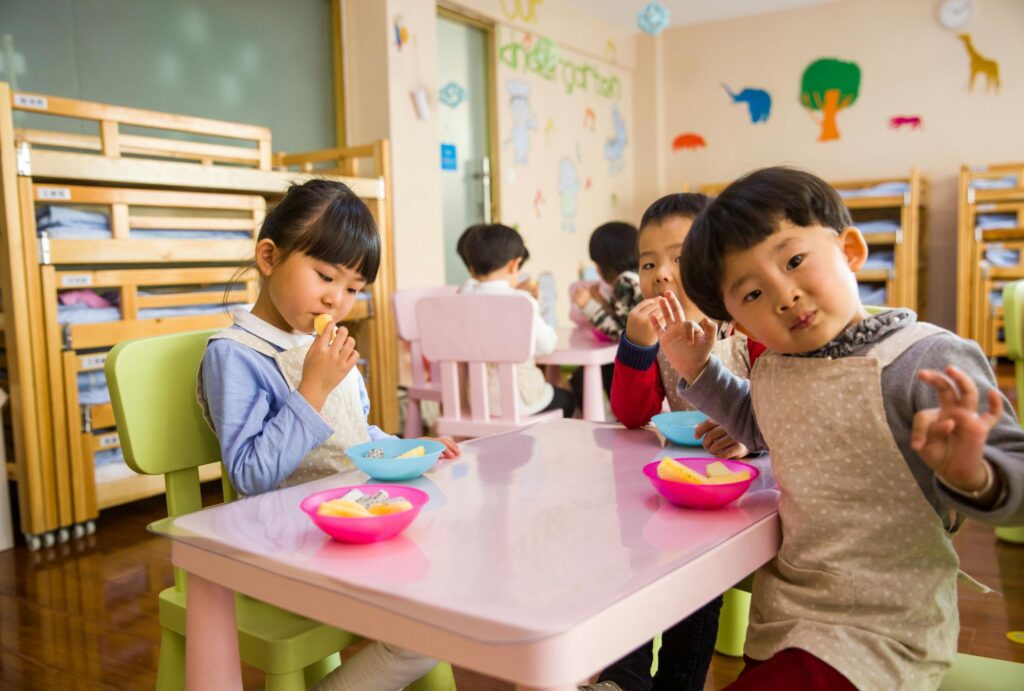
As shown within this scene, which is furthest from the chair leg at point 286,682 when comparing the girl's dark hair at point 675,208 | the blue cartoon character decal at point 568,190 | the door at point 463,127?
the blue cartoon character decal at point 568,190

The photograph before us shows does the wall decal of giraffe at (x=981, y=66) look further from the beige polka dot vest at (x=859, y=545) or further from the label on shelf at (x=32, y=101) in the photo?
the beige polka dot vest at (x=859, y=545)

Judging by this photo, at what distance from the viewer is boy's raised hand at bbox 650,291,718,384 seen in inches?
43.0

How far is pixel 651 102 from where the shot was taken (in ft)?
23.0

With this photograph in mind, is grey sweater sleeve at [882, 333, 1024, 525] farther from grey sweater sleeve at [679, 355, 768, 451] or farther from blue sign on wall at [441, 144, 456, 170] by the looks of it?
blue sign on wall at [441, 144, 456, 170]

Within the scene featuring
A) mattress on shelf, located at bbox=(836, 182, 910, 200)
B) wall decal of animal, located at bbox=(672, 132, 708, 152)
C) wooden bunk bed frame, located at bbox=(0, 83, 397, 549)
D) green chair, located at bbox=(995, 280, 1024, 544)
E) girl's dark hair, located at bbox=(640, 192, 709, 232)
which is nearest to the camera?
girl's dark hair, located at bbox=(640, 192, 709, 232)

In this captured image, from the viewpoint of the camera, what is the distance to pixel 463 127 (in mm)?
5137

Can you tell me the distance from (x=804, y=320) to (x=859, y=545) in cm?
23

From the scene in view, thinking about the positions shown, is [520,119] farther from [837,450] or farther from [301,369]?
[837,450]

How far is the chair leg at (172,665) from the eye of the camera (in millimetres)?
1188

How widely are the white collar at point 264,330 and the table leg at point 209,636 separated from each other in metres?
0.55

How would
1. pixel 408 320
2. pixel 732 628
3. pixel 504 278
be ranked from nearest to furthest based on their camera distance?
pixel 732 628
pixel 504 278
pixel 408 320

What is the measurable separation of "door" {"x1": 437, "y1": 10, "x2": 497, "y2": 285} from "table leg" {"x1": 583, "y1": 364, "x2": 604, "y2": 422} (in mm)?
2423

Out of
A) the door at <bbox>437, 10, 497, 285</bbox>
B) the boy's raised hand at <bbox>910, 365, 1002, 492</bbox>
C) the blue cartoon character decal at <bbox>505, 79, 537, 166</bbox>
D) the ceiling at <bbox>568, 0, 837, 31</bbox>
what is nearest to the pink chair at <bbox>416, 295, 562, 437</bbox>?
the boy's raised hand at <bbox>910, 365, 1002, 492</bbox>

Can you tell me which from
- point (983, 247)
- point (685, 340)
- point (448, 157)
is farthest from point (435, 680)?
point (983, 247)
